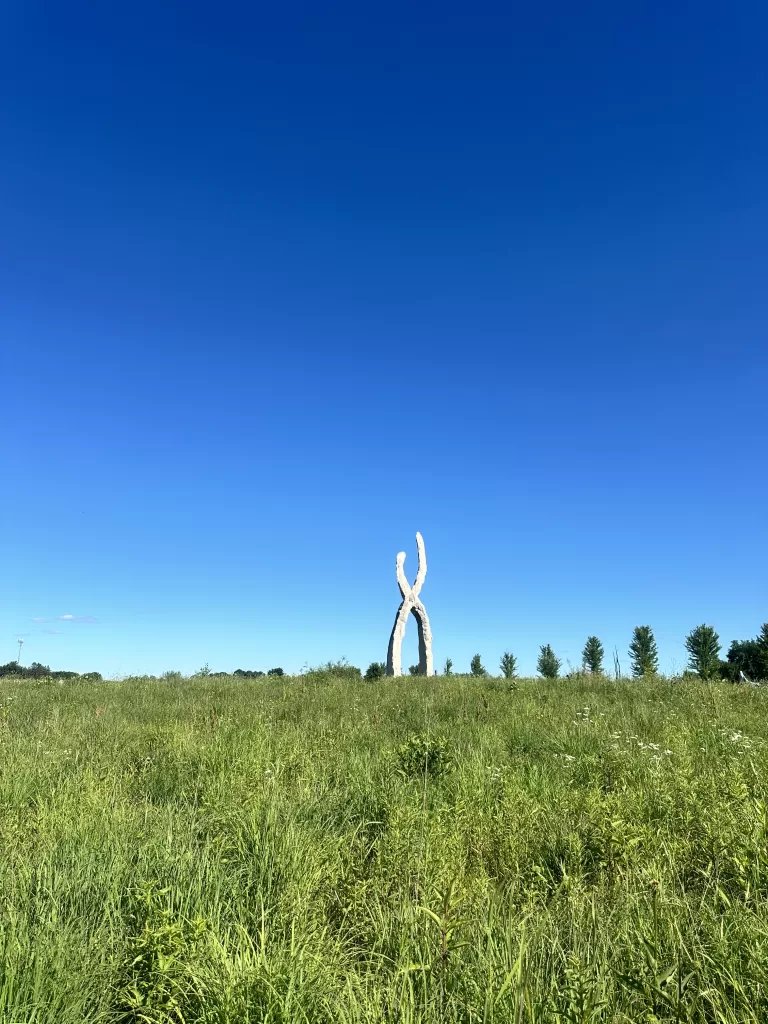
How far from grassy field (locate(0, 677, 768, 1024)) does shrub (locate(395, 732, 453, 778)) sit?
23 millimetres

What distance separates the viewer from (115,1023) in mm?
2234

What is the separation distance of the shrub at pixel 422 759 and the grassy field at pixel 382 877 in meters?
0.02

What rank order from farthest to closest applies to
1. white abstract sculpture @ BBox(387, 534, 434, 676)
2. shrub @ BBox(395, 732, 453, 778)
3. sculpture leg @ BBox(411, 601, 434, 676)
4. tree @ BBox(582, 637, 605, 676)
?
tree @ BBox(582, 637, 605, 676) < sculpture leg @ BBox(411, 601, 434, 676) < white abstract sculpture @ BBox(387, 534, 434, 676) < shrub @ BBox(395, 732, 453, 778)

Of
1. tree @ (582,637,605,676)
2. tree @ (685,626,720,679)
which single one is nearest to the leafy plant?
tree @ (685,626,720,679)

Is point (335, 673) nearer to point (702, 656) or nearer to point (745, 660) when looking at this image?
point (702, 656)

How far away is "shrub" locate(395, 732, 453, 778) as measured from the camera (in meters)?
5.14

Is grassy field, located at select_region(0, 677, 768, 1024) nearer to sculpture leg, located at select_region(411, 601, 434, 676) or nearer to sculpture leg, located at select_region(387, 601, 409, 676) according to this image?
sculpture leg, located at select_region(387, 601, 409, 676)

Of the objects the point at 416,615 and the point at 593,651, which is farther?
the point at 593,651

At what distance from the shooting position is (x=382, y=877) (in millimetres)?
3256

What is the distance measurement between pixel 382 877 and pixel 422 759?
2063mm

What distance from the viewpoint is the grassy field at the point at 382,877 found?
2.15m

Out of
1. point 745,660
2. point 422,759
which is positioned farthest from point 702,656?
point 422,759

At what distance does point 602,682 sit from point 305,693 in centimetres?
601

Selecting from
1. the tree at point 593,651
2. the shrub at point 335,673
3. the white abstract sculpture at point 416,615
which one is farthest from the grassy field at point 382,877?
the tree at point 593,651
